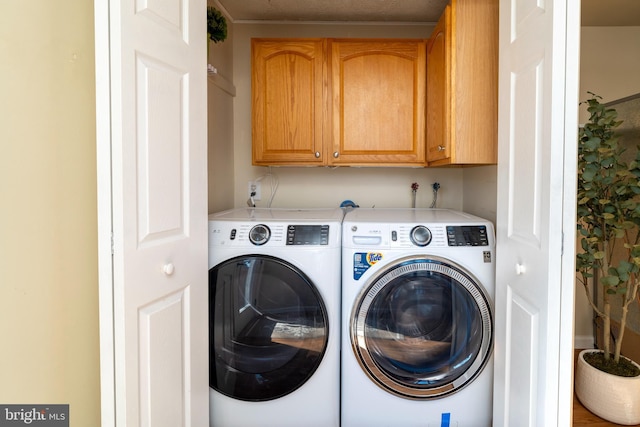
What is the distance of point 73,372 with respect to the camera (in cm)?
106

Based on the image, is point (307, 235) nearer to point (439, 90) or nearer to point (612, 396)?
point (439, 90)

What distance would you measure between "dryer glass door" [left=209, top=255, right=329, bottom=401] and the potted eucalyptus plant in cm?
116

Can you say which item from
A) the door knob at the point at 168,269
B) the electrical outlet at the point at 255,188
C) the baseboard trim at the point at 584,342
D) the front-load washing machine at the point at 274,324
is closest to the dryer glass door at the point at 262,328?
the front-load washing machine at the point at 274,324

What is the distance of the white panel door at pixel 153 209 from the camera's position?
3.23 ft

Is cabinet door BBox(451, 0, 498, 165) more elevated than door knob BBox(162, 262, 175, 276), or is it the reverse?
cabinet door BBox(451, 0, 498, 165)

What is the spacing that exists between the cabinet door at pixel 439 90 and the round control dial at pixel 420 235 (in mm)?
383

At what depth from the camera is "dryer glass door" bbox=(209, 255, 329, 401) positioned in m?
1.62

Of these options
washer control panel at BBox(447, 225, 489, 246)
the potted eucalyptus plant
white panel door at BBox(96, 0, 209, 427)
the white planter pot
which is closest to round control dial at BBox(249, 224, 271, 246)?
white panel door at BBox(96, 0, 209, 427)

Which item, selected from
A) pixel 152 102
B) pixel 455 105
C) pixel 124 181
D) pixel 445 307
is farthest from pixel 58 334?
pixel 455 105

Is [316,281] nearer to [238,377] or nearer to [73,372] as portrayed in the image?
[238,377]

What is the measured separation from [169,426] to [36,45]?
1.22 m

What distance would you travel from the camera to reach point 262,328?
1642 millimetres

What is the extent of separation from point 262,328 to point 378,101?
1362 mm

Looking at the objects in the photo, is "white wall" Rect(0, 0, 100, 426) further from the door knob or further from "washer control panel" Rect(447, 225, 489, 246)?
"washer control panel" Rect(447, 225, 489, 246)
